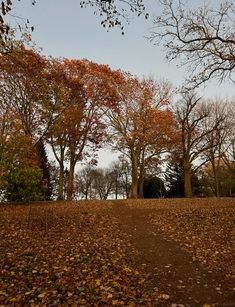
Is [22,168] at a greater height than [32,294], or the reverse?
[22,168]

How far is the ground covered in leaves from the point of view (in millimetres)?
6531

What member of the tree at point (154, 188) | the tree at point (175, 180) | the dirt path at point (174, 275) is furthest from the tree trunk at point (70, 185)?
the dirt path at point (174, 275)

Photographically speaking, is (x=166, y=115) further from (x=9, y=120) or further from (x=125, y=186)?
(x=125, y=186)

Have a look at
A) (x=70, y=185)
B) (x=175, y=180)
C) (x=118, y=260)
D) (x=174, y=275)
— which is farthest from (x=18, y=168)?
(x=175, y=180)

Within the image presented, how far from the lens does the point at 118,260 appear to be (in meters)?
9.00

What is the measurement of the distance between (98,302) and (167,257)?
12.3 ft

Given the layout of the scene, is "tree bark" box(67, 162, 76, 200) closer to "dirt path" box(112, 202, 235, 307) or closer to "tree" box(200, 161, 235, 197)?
"dirt path" box(112, 202, 235, 307)

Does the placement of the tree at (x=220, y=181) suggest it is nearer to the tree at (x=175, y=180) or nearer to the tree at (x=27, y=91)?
the tree at (x=175, y=180)

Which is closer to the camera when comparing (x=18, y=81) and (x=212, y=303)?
(x=212, y=303)

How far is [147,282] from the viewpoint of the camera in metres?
7.39

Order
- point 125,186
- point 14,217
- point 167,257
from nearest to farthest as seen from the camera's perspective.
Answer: point 167,257 → point 14,217 → point 125,186

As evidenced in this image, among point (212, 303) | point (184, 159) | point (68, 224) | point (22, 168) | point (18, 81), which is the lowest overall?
point (212, 303)

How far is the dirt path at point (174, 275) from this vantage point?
6.47 meters

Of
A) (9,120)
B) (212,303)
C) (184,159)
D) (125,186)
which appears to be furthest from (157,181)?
(212,303)
